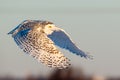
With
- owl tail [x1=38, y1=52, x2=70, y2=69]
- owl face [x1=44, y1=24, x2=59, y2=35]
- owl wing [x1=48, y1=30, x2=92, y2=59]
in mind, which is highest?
owl face [x1=44, y1=24, x2=59, y2=35]

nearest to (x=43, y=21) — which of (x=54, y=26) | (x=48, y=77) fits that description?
(x=54, y=26)

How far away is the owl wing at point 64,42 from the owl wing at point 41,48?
0.04 ft

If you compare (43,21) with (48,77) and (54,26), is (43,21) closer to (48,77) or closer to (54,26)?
(54,26)

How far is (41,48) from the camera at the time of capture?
43.6 inches

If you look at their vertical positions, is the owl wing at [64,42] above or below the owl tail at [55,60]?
above

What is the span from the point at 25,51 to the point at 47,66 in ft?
0.21

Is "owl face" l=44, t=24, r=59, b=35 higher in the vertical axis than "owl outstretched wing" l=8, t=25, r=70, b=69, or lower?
higher

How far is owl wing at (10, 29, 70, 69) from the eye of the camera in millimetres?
1082

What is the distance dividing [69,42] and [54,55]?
0.05 m

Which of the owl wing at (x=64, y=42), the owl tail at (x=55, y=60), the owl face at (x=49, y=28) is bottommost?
the owl tail at (x=55, y=60)

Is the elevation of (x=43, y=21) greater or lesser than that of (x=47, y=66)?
greater

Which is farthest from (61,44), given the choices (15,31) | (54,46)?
(15,31)

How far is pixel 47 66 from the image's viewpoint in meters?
1.08

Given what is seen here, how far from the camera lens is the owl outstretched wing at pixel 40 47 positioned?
1.08 metres
